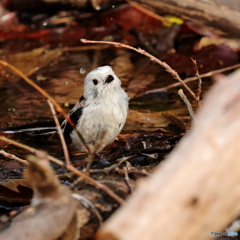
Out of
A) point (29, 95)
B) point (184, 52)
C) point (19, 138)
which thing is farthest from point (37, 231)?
point (184, 52)

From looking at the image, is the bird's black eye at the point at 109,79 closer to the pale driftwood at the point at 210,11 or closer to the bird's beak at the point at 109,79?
the bird's beak at the point at 109,79

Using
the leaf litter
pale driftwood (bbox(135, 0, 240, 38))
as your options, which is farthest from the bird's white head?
pale driftwood (bbox(135, 0, 240, 38))

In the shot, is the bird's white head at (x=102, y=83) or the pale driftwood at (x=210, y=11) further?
the pale driftwood at (x=210, y=11)

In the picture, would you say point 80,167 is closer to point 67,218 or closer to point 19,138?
point 19,138

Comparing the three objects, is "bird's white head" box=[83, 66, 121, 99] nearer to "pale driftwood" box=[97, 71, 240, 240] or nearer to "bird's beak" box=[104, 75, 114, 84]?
"bird's beak" box=[104, 75, 114, 84]

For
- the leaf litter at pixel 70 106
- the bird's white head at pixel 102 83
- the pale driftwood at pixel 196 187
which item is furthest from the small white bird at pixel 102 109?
the pale driftwood at pixel 196 187

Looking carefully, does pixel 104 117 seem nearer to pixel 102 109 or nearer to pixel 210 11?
pixel 102 109
